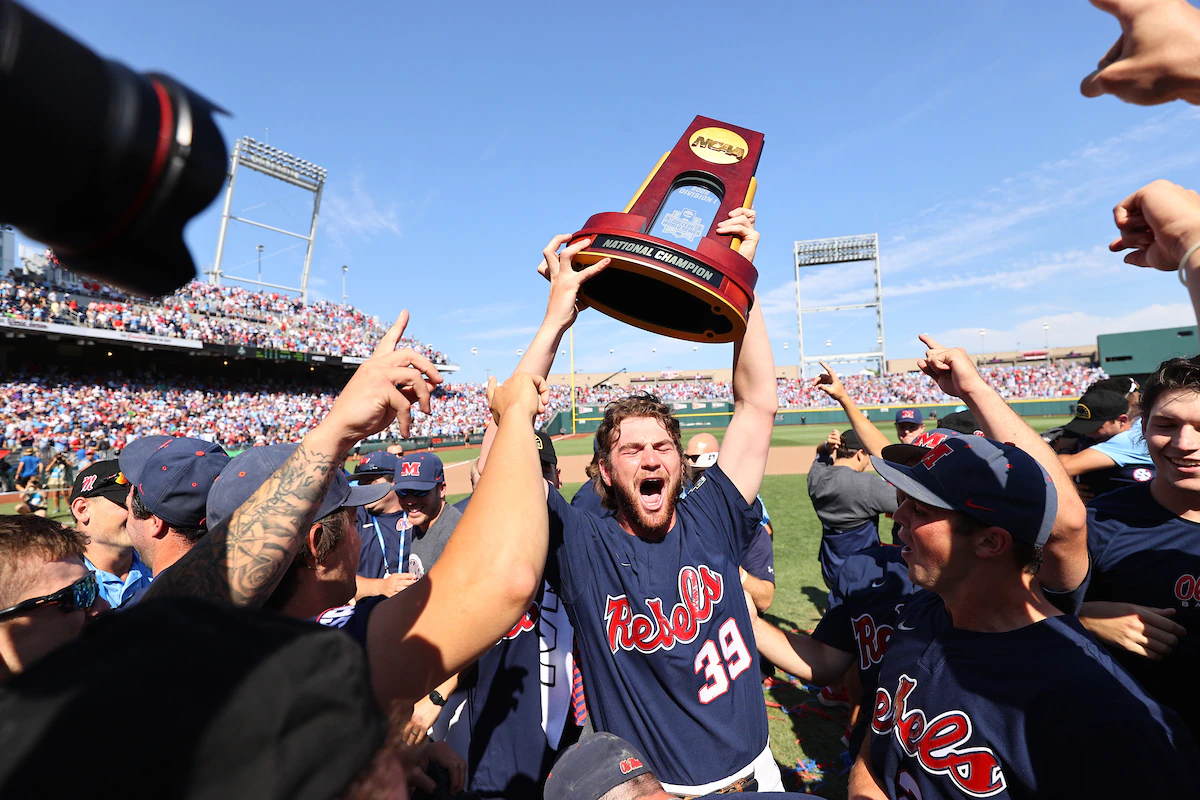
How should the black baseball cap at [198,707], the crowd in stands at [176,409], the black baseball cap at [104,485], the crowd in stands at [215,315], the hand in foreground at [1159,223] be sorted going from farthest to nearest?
the crowd in stands at [215,315] < the crowd in stands at [176,409] < the black baseball cap at [104,485] < the hand in foreground at [1159,223] < the black baseball cap at [198,707]

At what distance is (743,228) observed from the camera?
1.99 meters

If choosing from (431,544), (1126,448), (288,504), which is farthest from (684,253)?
(1126,448)

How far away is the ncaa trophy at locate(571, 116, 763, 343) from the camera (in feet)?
5.55

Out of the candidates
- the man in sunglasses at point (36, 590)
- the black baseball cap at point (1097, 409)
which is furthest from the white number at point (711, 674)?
the black baseball cap at point (1097, 409)

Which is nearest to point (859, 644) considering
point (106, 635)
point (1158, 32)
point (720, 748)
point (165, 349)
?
point (720, 748)

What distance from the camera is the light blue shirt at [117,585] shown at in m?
3.39

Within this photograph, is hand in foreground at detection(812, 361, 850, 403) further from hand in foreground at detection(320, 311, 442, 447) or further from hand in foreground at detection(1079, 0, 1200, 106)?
hand in foreground at detection(320, 311, 442, 447)

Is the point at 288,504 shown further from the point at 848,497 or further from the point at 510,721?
the point at 848,497

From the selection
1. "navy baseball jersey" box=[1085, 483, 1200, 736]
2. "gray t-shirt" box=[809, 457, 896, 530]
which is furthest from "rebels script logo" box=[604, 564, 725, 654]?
"gray t-shirt" box=[809, 457, 896, 530]

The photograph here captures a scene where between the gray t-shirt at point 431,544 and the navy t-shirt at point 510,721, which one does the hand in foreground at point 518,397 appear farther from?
the gray t-shirt at point 431,544

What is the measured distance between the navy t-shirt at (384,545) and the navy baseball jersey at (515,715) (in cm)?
212

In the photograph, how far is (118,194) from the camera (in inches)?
28.3

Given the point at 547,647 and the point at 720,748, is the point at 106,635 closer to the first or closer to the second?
the point at 720,748

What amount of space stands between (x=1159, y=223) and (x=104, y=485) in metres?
5.33
